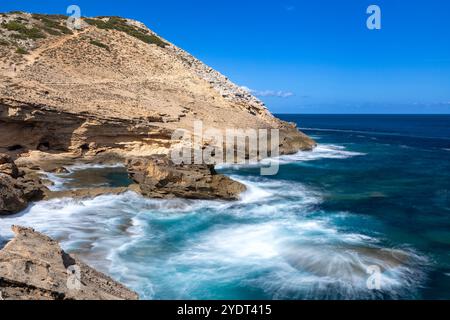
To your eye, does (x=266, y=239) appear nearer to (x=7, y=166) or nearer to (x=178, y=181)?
(x=178, y=181)

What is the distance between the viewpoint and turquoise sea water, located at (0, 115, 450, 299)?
13695 millimetres

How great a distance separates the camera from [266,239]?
58.7ft

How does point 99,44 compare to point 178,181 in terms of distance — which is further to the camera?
point 99,44

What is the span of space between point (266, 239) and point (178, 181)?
6.95 meters

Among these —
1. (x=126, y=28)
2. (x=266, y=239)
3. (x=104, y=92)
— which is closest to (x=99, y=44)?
(x=126, y=28)

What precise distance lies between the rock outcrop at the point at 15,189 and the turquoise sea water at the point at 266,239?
0.64m

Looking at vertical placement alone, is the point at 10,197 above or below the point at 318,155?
below

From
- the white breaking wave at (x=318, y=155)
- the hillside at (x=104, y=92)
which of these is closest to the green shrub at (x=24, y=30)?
the hillside at (x=104, y=92)

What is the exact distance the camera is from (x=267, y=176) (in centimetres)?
3225

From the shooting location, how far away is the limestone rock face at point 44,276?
7.91 meters

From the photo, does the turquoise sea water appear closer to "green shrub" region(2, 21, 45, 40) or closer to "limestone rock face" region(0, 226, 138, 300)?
"limestone rock face" region(0, 226, 138, 300)

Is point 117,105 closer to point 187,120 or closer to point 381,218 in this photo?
point 187,120

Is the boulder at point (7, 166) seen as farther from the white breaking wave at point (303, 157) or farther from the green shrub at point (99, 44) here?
the green shrub at point (99, 44)

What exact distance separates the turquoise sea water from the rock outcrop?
2.09 feet
